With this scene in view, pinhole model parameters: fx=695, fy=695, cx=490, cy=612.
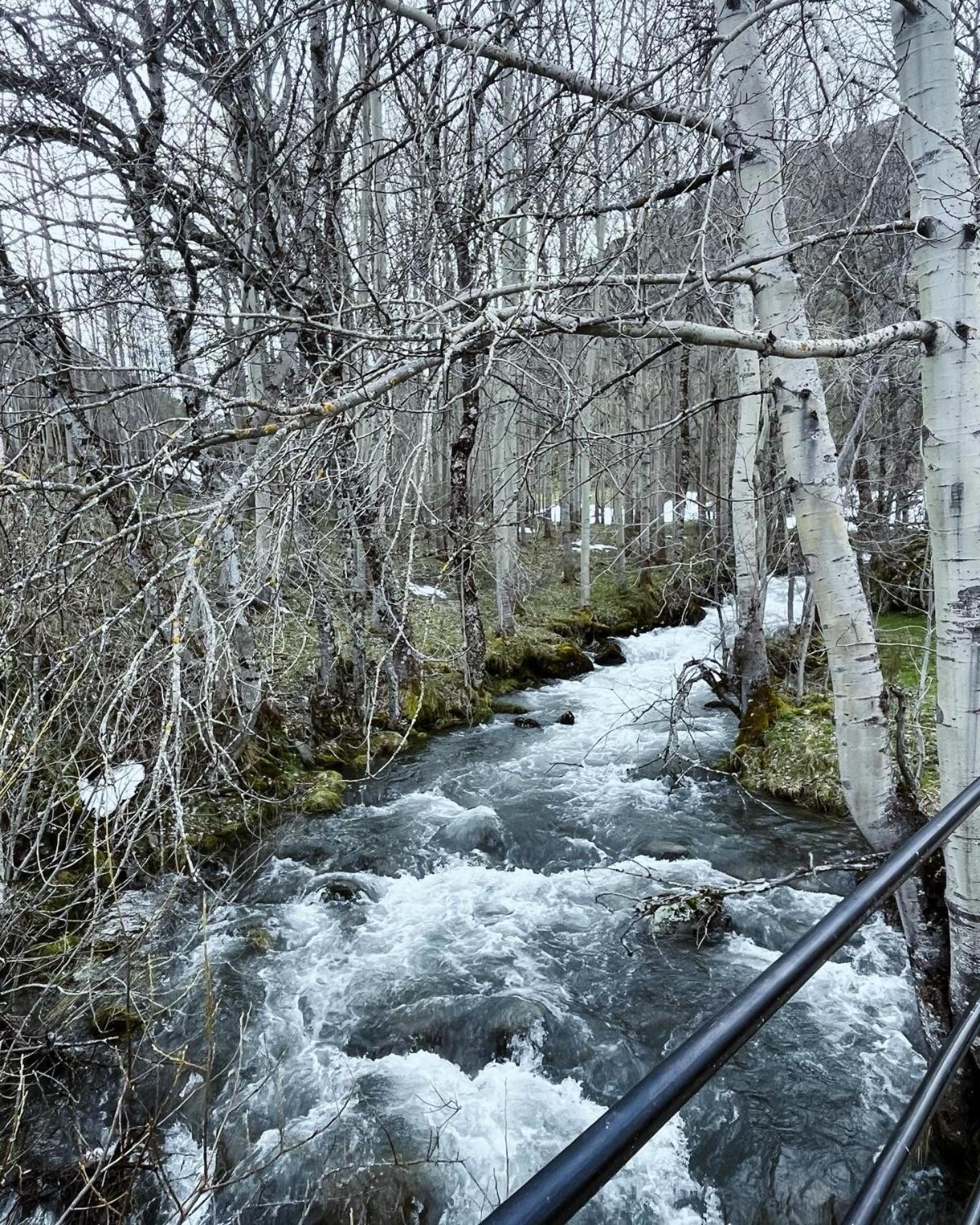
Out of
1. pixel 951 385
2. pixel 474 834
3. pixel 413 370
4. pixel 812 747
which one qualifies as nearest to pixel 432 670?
pixel 474 834

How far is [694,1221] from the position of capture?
347cm

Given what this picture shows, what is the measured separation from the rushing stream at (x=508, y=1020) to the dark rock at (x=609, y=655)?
18.3 feet

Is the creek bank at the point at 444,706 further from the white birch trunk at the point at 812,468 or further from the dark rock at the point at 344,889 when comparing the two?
the white birch trunk at the point at 812,468

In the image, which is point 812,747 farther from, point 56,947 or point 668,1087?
point 668,1087

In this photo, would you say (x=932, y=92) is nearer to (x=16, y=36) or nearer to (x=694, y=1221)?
(x=694, y=1221)

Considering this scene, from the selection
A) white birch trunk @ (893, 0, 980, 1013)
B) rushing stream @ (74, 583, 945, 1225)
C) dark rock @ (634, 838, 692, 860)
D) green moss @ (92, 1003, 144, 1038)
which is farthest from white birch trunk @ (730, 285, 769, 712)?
green moss @ (92, 1003, 144, 1038)

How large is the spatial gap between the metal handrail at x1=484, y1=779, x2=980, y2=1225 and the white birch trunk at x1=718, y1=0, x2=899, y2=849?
7.51 ft

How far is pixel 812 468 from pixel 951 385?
0.59m

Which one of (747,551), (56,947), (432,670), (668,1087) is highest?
(747,551)

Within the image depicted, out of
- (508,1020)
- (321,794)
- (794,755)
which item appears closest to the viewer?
(508,1020)

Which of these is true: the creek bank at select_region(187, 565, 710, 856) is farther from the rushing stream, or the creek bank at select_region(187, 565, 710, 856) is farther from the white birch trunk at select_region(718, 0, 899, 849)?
the white birch trunk at select_region(718, 0, 899, 849)

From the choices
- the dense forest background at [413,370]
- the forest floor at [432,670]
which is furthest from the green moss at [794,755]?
the forest floor at [432,670]

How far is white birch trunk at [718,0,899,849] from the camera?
10.0 ft

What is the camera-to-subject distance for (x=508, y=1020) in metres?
4.68
